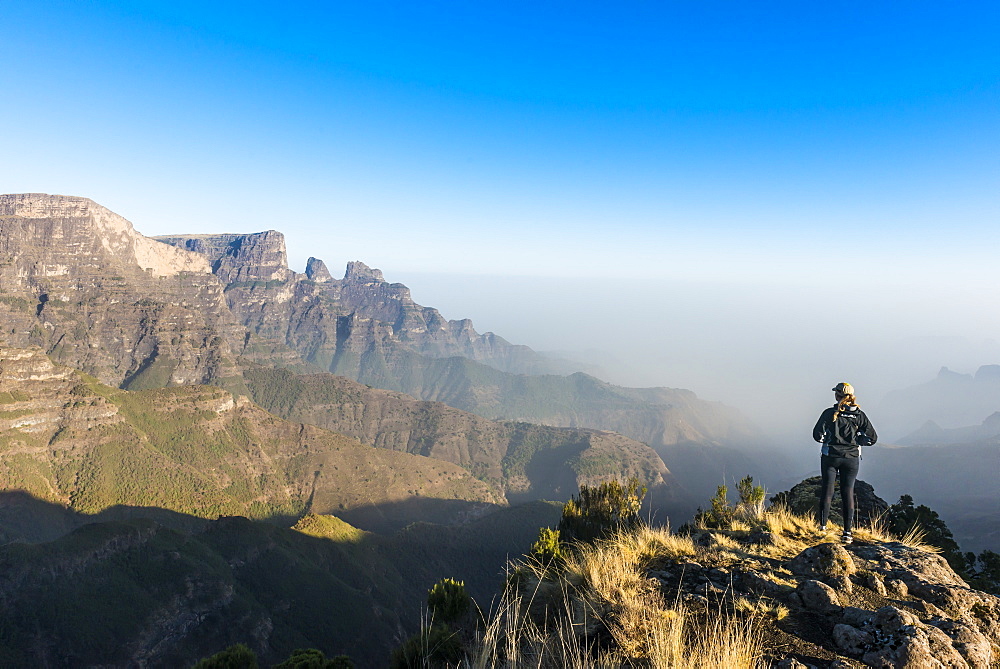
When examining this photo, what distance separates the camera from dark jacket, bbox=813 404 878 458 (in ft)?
35.9

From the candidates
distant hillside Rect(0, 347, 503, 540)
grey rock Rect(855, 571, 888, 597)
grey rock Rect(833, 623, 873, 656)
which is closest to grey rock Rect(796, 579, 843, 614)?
grey rock Rect(833, 623, 873, 656)

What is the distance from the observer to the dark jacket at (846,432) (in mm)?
10938

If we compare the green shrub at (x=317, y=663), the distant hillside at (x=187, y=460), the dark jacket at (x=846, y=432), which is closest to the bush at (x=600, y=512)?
the dark jacket at (x=846, y=432)

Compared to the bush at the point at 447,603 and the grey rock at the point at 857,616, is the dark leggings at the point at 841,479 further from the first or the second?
the bush at the point at 447,603

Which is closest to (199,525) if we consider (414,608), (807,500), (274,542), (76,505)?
(76,505)

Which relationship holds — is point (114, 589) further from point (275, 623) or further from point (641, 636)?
point (641, 636)

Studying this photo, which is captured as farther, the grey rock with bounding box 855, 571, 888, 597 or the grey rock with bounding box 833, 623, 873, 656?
the grey rock with bounding box 855, 571, 888, 597

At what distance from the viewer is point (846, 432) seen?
10.9 metres

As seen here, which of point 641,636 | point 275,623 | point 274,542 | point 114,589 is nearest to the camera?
point 641,636

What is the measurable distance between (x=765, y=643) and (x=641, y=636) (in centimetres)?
149

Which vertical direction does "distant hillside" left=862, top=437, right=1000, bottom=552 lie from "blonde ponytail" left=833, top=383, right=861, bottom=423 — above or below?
below

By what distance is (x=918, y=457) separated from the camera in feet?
609

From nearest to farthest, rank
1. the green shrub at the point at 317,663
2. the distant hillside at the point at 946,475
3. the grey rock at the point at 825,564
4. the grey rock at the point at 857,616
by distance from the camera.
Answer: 1. the grey rock at the point at 857,616
2. the grey rock at the point at 825,564
3. the green shrub at the point at 317,663
4. the distant hillside at the point at 946,475

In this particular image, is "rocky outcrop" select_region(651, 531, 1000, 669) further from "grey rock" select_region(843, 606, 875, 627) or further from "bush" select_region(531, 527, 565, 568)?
"bush" select_region(531, 527, 565, 568)
